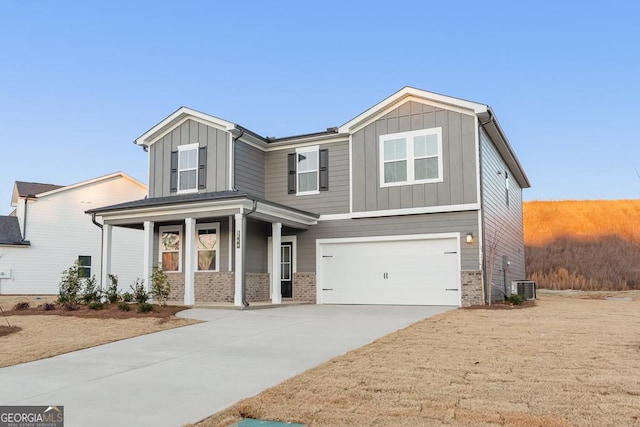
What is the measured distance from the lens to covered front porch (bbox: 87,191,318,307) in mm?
14312

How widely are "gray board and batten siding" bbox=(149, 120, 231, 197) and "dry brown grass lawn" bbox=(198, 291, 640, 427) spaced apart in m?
9.66

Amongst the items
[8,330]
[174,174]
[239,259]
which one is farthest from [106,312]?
[174,174]

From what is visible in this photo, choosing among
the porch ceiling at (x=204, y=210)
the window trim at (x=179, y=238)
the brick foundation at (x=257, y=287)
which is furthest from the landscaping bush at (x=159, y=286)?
the window trim at (x=179, y=238)

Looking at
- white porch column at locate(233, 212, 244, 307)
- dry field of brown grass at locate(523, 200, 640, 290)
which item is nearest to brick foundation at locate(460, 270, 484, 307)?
white porch column at locate(233, 212, 244, 307)

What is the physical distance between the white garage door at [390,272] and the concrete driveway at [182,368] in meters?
3.77

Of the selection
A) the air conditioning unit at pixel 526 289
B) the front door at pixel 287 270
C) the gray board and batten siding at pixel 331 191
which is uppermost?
the gray board and batten siding at pixel 331 191

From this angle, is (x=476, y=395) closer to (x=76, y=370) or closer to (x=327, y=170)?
(x=76, y=370)

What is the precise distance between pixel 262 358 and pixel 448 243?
29.5 ft

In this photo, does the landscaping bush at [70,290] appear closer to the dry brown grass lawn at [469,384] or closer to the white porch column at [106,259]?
the white porch column at [106,259]

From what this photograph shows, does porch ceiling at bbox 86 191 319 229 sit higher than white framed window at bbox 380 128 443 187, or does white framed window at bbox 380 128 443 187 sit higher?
white framed window at bbox 380 128 443 187

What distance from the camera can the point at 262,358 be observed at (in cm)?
765

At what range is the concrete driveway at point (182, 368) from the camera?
5.18 meters

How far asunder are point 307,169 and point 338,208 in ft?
5.87

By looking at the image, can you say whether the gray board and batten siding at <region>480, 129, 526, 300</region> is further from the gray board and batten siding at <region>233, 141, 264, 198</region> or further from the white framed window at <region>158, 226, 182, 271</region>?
the white framed window at <region>158, 226, 182, 271</region>
